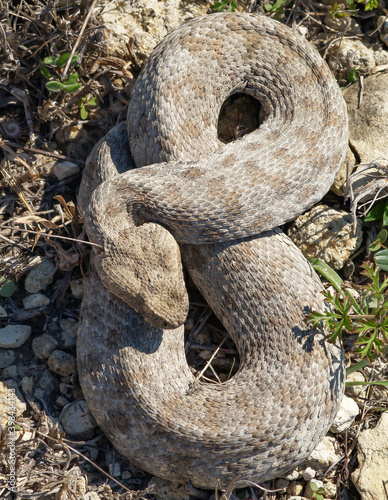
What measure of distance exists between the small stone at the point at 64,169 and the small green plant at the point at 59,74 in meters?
0.67

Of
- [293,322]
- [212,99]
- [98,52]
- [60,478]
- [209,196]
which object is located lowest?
[60,478]

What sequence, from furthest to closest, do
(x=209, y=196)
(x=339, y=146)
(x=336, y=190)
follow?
(x=336, y=190), (x=339, y=146), (x=209, y=196)

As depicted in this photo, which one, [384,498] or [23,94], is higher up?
[23,94]

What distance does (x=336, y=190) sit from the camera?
15.4 ft

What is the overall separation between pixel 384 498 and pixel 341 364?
108cm

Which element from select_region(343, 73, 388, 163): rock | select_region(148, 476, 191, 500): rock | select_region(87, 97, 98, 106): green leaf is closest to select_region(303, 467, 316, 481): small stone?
select_region(148, 476, 191, 500): rock

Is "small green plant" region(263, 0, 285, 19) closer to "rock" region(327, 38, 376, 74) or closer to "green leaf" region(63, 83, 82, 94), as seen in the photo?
"rock" region(327, 38, 376, 74)

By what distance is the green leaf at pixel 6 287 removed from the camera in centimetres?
470

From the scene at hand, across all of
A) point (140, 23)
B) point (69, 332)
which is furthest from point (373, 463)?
point (140, 23)

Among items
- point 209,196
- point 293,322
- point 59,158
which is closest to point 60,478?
point 293,322

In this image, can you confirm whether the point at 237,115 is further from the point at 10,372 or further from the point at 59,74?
the point at 10,372

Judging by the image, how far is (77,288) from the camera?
15.5 feet

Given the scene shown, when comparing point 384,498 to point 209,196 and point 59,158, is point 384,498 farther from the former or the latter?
point 59,158

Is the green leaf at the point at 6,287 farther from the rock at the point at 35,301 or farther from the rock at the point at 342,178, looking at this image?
the rock at the point at 342,178
